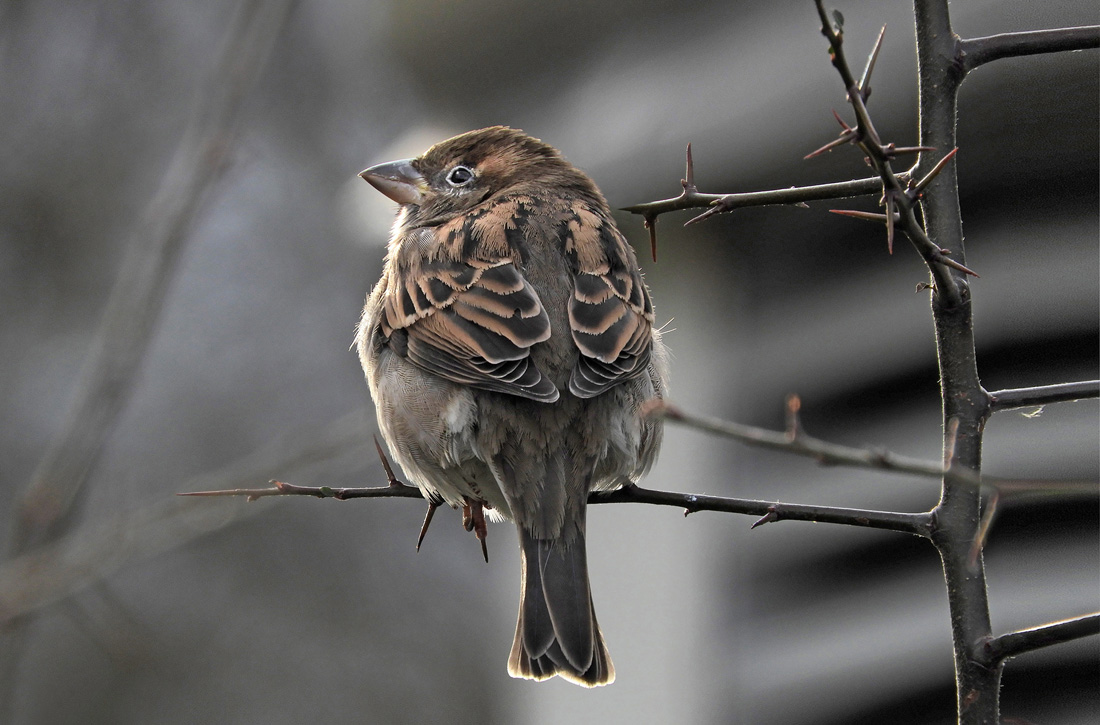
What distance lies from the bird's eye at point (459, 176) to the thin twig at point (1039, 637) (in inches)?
144

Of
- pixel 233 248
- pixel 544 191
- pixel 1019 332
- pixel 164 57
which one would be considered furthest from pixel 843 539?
pixel 164 57

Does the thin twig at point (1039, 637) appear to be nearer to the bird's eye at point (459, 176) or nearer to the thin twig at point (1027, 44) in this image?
the thin twig at point (1027, 44)

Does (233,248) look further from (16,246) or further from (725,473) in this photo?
(725,473)

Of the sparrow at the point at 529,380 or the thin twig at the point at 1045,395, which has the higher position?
the sparrow at the point at 529,380

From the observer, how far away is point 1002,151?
18.4ft

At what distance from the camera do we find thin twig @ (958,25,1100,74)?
7.11 feet

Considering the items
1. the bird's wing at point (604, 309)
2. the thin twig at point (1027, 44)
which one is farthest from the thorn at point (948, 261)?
the bird's wing at point (604, 309)

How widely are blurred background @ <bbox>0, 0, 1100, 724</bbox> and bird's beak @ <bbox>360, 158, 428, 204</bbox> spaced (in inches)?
30.9

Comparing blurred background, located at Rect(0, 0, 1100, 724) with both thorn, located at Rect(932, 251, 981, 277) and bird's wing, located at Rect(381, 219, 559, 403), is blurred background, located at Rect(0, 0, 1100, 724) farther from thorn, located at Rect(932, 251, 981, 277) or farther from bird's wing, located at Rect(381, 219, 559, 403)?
thorn, located at Rect(932, 251, 981, 277)

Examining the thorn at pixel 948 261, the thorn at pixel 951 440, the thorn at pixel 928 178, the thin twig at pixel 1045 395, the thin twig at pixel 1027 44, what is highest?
the thin twig at pixel 1027 44

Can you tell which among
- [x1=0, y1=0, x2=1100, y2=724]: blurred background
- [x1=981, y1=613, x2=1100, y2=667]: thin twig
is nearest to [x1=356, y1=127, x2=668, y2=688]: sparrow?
[x1=0, y1=0, x2=1100, y2=724]: blurred background

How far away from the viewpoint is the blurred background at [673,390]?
5465 mm

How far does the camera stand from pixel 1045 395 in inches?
85.8

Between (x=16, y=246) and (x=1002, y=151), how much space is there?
29.6 feet
